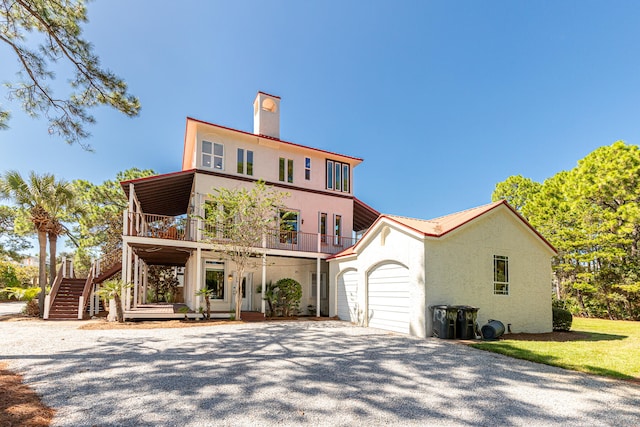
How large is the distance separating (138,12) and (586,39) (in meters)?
16.0

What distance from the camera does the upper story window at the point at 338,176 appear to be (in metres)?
20.6

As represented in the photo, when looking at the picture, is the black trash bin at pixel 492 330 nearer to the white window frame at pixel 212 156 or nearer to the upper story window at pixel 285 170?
the upper story window at pixel 285 170

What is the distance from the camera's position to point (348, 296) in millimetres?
15930

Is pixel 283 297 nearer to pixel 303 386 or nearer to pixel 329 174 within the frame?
pixel 329 174

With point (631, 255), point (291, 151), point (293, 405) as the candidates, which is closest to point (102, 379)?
point (293, 405)

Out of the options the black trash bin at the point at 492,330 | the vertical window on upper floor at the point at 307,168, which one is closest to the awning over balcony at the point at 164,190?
the vertical window on upper floor at the point at 307,168

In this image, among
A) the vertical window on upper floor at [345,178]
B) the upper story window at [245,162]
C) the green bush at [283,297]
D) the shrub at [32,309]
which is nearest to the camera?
the shrub at [32,309]

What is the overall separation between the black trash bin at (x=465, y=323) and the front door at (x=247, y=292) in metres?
10.7

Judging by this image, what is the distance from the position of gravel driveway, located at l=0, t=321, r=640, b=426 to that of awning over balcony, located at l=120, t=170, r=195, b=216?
806cm

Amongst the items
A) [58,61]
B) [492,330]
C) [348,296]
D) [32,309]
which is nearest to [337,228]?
[348,296]

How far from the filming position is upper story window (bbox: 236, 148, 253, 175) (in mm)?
17984

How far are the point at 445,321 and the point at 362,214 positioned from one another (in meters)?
12.5

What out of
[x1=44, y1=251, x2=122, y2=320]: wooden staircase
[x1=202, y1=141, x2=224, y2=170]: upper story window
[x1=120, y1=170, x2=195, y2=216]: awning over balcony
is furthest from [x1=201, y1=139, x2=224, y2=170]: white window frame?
[x1=44, y1=251, x2=122, y2=320]: wooden staircase

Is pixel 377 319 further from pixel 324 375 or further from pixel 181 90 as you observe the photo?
pixel 181 90
